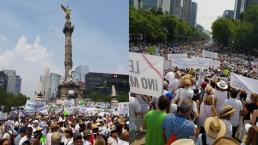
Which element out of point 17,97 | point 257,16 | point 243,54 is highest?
point 257,16

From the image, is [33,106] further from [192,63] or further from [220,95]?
[220,95]

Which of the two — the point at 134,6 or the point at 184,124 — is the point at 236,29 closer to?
the point at 134,6

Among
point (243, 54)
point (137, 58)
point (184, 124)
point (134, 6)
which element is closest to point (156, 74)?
point (137, 58)

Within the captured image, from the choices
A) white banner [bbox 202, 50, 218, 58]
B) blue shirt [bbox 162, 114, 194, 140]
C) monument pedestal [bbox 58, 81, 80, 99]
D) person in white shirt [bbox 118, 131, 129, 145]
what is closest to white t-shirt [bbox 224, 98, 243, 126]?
person in white shirt [bbox 118, 131, 129, 145]

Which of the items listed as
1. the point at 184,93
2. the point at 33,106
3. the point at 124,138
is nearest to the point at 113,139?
the point at 124,138

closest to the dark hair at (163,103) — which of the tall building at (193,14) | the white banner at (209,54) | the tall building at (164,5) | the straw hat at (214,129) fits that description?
the straw hat at (214,129)

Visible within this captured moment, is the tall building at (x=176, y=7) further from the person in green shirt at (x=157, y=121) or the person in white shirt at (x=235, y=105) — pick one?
the person in green shirt at (x=157, y=121)
